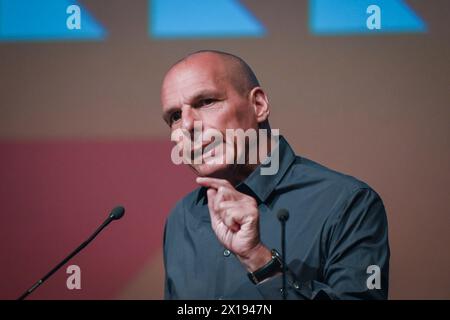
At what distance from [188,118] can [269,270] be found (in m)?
0.59

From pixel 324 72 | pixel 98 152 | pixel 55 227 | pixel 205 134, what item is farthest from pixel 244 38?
pixel 55 227

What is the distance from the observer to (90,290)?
7.95ft

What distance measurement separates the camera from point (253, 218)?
5.95 ft

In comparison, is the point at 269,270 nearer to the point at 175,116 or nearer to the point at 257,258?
the point at 257,258

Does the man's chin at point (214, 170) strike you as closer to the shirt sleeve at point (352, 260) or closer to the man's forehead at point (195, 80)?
the man's forehead at point (195, 80)

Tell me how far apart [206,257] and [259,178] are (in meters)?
0.30

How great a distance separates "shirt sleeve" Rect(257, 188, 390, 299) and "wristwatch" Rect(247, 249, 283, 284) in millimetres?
24

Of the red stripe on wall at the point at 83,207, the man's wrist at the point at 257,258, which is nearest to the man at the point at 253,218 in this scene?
the man's wrist at the point at 257,258

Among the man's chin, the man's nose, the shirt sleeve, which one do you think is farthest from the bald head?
the shirt sleeve

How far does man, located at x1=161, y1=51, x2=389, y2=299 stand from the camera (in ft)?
6.12

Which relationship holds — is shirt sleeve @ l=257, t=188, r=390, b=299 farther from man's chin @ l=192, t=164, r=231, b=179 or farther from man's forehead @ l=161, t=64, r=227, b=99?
man's forehead @ l=161, t=64, r=227, b=99

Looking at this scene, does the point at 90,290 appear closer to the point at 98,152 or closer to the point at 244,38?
the point at 98,152

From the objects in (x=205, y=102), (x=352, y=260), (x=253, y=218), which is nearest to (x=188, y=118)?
(x=205, y=102)

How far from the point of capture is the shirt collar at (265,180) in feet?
7.10
